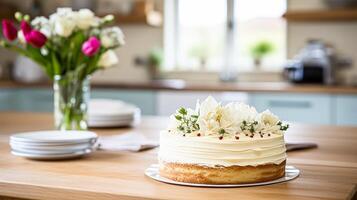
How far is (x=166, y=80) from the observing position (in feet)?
17.6

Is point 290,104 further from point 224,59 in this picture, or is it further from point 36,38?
point 36,38

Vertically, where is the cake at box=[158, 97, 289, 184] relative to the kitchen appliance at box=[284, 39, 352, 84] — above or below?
below

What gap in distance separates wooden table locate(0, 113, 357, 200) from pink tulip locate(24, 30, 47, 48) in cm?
34

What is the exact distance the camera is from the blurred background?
435cm

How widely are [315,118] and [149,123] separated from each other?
188 centimetres

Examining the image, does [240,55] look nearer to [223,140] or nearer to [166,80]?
[166,80]

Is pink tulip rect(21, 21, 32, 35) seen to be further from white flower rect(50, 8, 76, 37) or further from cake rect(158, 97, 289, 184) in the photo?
cake rect(158, 97, 289, 184)

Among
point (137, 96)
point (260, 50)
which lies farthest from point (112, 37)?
point (260, 50)

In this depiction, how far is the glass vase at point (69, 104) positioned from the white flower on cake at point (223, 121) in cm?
79

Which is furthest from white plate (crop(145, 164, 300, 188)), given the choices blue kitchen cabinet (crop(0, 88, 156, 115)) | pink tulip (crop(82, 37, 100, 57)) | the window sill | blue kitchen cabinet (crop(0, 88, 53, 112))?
blue kitchen cabinet (crop(0, 88, 53, 112))

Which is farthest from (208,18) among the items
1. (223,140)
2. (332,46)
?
(223,140)

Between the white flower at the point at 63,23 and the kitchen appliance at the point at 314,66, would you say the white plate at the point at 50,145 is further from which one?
the kitchen appliance at the point at 314,66

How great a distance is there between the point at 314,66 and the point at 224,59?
3.03 feet

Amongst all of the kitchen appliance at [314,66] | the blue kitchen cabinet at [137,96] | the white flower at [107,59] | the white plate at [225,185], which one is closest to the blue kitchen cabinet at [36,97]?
the blue kitchen cabinet at [137,96]
